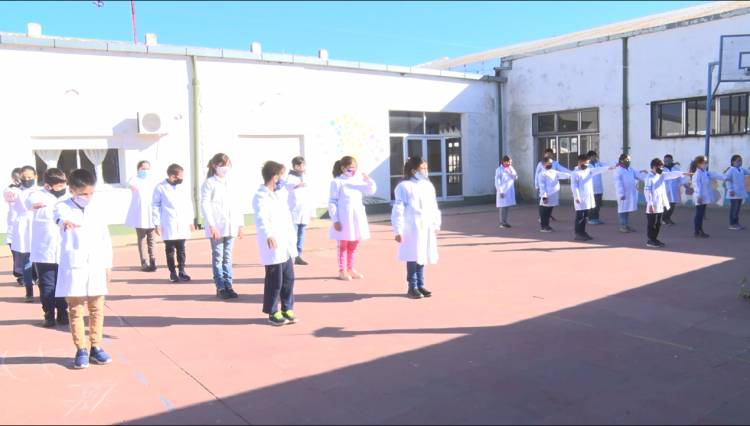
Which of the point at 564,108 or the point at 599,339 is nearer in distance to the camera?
the point at 599,339

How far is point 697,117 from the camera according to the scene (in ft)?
55.7

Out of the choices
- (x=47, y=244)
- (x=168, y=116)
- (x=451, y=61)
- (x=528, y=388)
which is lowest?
(x=528, y=388)

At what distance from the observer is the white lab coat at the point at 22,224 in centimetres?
781

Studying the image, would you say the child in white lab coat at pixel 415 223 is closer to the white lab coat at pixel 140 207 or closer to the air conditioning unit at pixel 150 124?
the white lab coat at pixel 140 207

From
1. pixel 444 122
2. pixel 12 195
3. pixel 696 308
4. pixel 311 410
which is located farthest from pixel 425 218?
pixel 444 122

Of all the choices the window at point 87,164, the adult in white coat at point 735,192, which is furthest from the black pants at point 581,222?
the window at point 87,164

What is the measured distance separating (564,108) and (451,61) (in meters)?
14.7

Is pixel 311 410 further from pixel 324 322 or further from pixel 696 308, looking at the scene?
pixel 696 308

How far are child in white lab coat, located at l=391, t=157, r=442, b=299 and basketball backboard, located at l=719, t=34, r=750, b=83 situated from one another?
37.6ft

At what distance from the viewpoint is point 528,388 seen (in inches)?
175

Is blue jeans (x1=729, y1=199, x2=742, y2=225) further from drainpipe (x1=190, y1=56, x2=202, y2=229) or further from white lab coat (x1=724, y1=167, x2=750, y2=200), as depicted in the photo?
drainpipe (x1=190, y1=56, x2=202, y2=229)

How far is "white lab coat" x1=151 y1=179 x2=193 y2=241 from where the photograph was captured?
8531 mm

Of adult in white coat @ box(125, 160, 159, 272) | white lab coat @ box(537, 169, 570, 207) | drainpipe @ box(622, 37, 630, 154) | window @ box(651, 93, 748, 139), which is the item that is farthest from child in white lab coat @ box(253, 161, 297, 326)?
drainpipe @ box(622, 37, 630, 154)

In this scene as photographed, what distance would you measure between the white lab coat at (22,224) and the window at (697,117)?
15125mm
